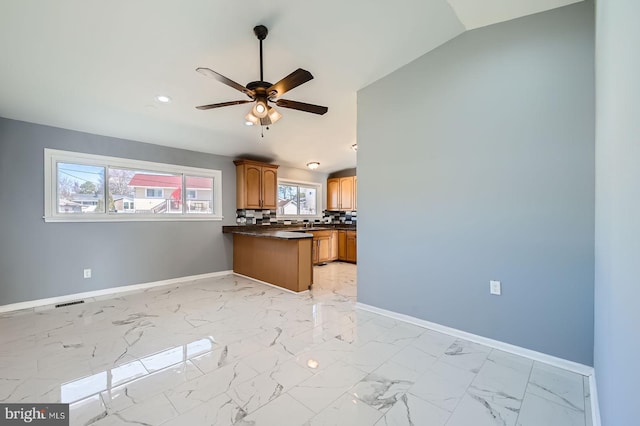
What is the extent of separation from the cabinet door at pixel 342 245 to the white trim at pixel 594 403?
502 cm

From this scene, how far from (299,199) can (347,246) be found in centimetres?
173

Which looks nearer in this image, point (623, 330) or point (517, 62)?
point (623, 330)

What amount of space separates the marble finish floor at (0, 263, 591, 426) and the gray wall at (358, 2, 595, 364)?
0.43 metres

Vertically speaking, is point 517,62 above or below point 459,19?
below

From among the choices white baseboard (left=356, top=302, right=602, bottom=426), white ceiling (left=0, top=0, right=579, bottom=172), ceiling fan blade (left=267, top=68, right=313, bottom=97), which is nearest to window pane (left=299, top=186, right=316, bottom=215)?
white ceiling (left=0, top=0, right=579, bottom=172)

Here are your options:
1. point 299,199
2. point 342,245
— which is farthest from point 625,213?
point 299,199

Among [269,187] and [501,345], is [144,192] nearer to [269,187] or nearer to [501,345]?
[269,187]

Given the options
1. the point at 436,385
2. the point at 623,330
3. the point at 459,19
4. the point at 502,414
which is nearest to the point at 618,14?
the point at 623,330

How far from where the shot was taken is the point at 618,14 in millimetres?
1020

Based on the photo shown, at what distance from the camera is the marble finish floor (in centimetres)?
165

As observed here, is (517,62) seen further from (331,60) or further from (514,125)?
(331,60)

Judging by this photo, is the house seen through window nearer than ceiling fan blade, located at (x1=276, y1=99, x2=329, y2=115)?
No

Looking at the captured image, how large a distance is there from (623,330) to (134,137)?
538 cm

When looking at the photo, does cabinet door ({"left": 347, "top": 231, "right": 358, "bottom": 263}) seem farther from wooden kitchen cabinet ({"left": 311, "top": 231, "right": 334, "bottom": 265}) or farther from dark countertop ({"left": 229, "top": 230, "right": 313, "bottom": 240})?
dark countertop ({"left": 229, "top": 230, "right": 313, "bottom": 240})
